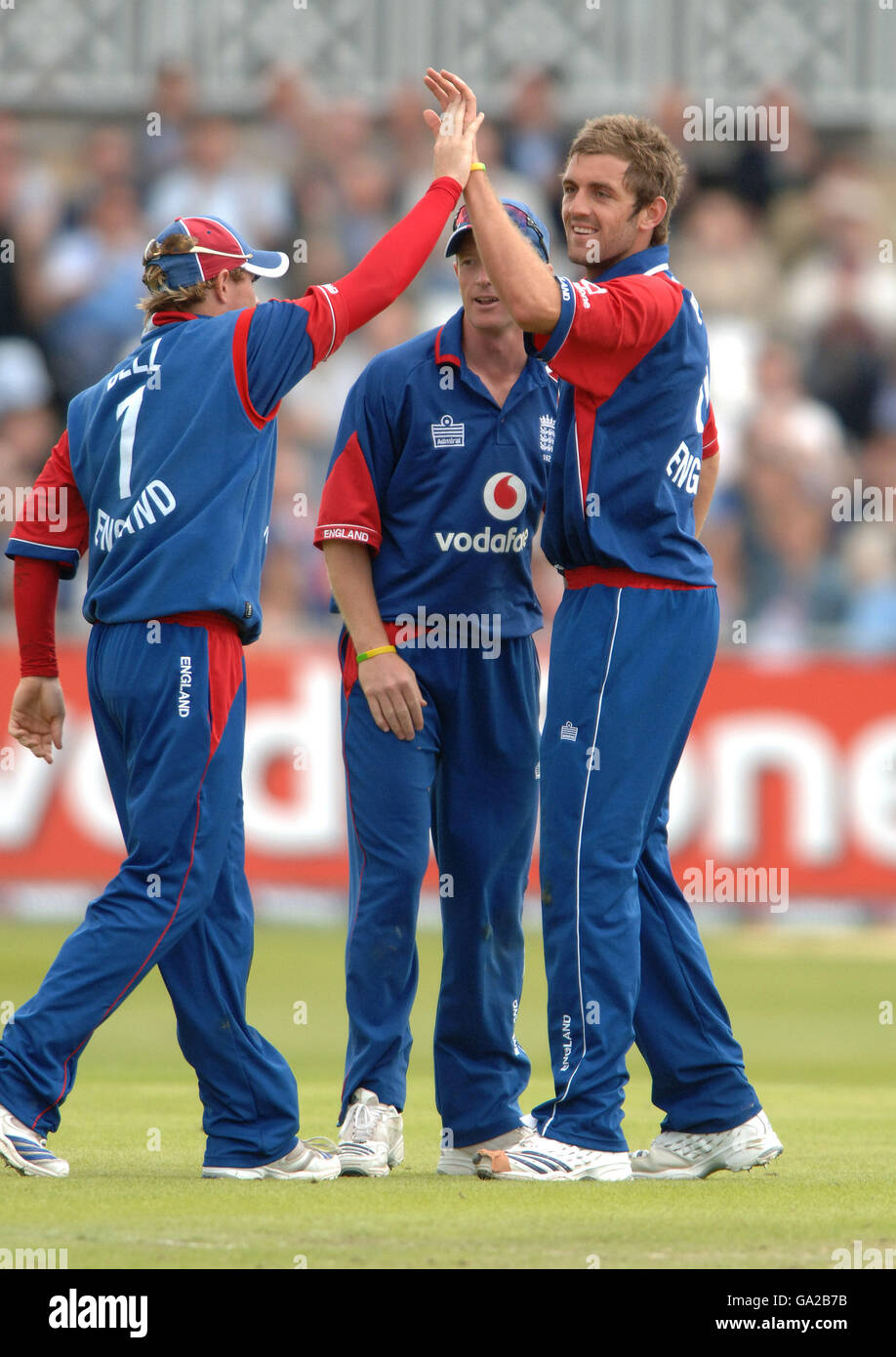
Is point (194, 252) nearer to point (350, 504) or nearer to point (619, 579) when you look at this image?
point (350, 504)

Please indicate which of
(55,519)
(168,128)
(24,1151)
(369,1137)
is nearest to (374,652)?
(55,519)

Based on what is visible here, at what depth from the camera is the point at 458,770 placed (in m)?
5.51

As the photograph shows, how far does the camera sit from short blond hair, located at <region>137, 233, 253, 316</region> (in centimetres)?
516

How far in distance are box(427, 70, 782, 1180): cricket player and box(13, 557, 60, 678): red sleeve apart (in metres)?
1.34

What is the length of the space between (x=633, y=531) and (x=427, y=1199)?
174cm

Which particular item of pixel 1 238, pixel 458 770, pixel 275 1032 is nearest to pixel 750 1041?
pixel 275 1032

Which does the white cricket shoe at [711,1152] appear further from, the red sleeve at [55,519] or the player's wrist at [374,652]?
the red sleeve at [55,519]

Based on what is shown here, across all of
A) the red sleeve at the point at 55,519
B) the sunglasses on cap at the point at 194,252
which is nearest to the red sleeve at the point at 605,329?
the sunglasses on cap at the point at 194,252

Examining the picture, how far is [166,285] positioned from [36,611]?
925mm

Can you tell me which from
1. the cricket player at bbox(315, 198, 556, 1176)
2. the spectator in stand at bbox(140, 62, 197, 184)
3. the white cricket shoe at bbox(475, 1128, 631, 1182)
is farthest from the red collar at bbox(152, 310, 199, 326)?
the spectator in stand at bbox(140, 62, 197, 184)

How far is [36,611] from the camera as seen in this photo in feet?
17.4

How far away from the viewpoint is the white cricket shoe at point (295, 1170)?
16.5 feet

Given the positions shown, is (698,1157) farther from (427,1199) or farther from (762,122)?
(762,122)

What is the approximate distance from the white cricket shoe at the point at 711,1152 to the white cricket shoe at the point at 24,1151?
5.06 ft
